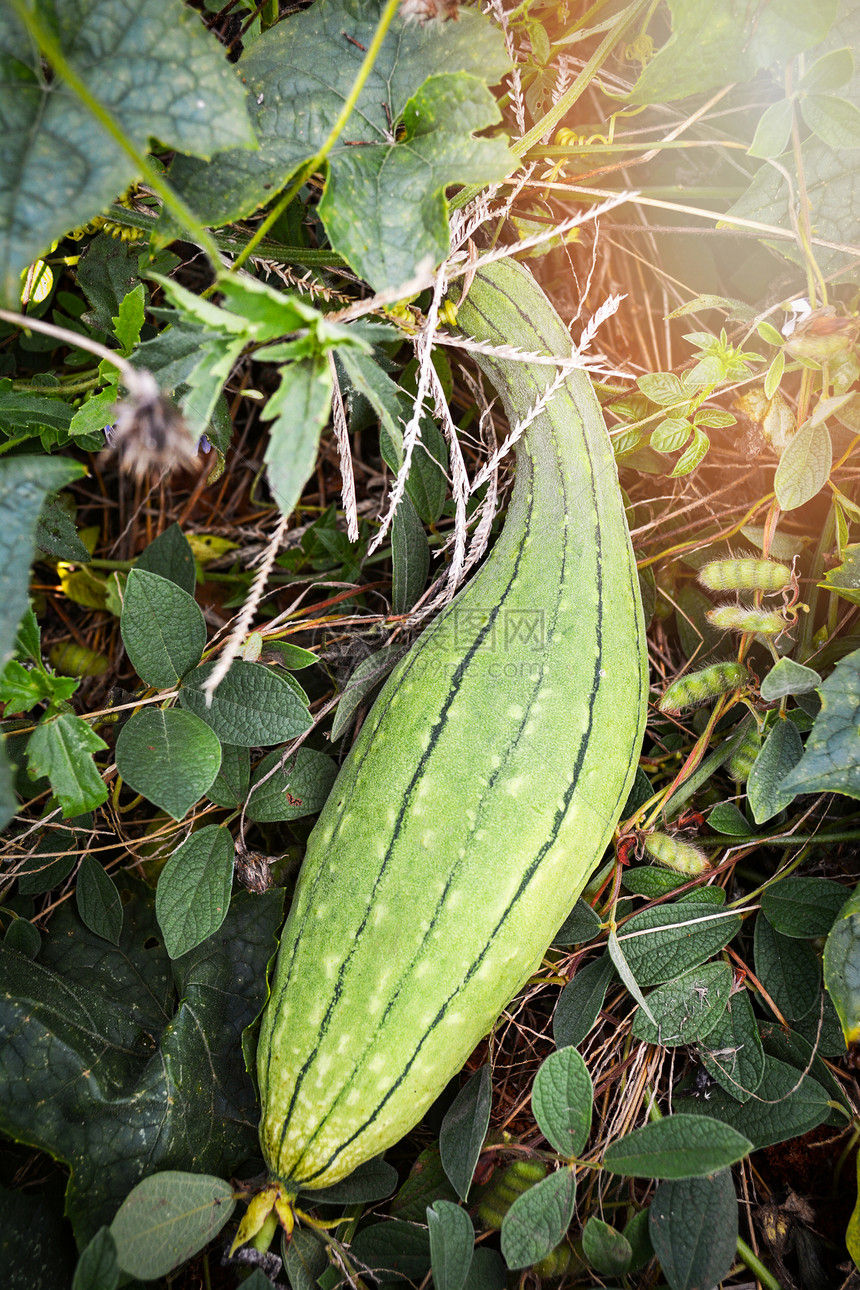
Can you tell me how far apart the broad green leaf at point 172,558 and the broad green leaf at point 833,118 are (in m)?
1.26

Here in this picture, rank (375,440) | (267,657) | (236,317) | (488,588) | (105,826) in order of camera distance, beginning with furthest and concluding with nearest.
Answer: (375,440) < (105,826) < (267,657) < (488,588) < (236,317)

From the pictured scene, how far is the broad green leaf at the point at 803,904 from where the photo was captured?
1414 mm

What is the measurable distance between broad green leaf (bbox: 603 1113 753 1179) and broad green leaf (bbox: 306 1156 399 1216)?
0.37m

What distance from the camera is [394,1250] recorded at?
134 centimetres

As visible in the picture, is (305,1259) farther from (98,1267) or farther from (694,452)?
(694,452)

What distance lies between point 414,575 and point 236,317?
27.5 inches

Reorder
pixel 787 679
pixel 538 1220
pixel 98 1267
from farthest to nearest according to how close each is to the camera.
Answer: pixel 787 679 < pixel 538 1220 < pixel 98 1267

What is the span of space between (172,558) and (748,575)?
106cm

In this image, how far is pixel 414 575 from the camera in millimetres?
1535

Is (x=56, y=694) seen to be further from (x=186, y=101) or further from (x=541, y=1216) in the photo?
(x=541, y=1216)

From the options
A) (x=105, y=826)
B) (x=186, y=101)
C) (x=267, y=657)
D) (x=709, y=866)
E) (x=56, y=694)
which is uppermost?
(x=186, y=101)

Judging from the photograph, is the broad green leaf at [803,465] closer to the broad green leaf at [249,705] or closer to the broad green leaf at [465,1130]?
the broad green leaf at [249,705]

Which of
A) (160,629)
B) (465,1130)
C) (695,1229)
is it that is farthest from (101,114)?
(695,1229)

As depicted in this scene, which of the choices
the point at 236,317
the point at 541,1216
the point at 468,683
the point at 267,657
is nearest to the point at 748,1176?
the point at 541,1216
